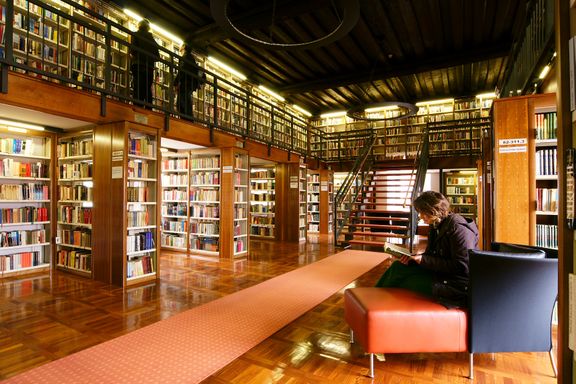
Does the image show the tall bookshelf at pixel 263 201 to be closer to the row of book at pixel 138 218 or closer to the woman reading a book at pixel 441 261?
the row of book at pixel 138 218

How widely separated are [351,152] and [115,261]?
9.28m

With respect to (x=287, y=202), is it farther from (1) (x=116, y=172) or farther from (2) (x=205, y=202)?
(1) (x=116, y=172)

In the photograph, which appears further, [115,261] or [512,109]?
[115,261]

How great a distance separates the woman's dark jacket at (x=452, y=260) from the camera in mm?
2248

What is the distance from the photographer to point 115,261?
4.57 metres

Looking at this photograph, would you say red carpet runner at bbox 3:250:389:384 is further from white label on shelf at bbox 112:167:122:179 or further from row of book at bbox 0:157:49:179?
row of book at bbox 0:157:49:179

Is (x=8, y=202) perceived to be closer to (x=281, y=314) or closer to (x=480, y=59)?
(x=281, y=314)

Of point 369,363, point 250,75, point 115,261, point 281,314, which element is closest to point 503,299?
point 369,363

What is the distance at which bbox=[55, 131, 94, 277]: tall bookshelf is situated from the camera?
5020 millimetres

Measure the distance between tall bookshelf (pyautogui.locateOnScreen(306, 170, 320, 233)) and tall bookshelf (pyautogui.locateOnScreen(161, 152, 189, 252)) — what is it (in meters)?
4.99

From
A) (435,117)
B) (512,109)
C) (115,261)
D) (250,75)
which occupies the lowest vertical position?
(115,261)

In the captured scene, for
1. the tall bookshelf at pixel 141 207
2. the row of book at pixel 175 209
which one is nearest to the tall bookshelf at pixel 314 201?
the row of book at pixel 175 209

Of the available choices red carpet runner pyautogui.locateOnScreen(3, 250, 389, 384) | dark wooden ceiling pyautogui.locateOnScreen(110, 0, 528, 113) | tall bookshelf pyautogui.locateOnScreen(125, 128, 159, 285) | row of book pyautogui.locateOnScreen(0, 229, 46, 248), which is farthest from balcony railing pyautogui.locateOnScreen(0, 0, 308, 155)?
red carpet runner pyautogui.locateOnScreen(3, 250, 389, 384)

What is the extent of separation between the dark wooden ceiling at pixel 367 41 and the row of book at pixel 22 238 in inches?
171
